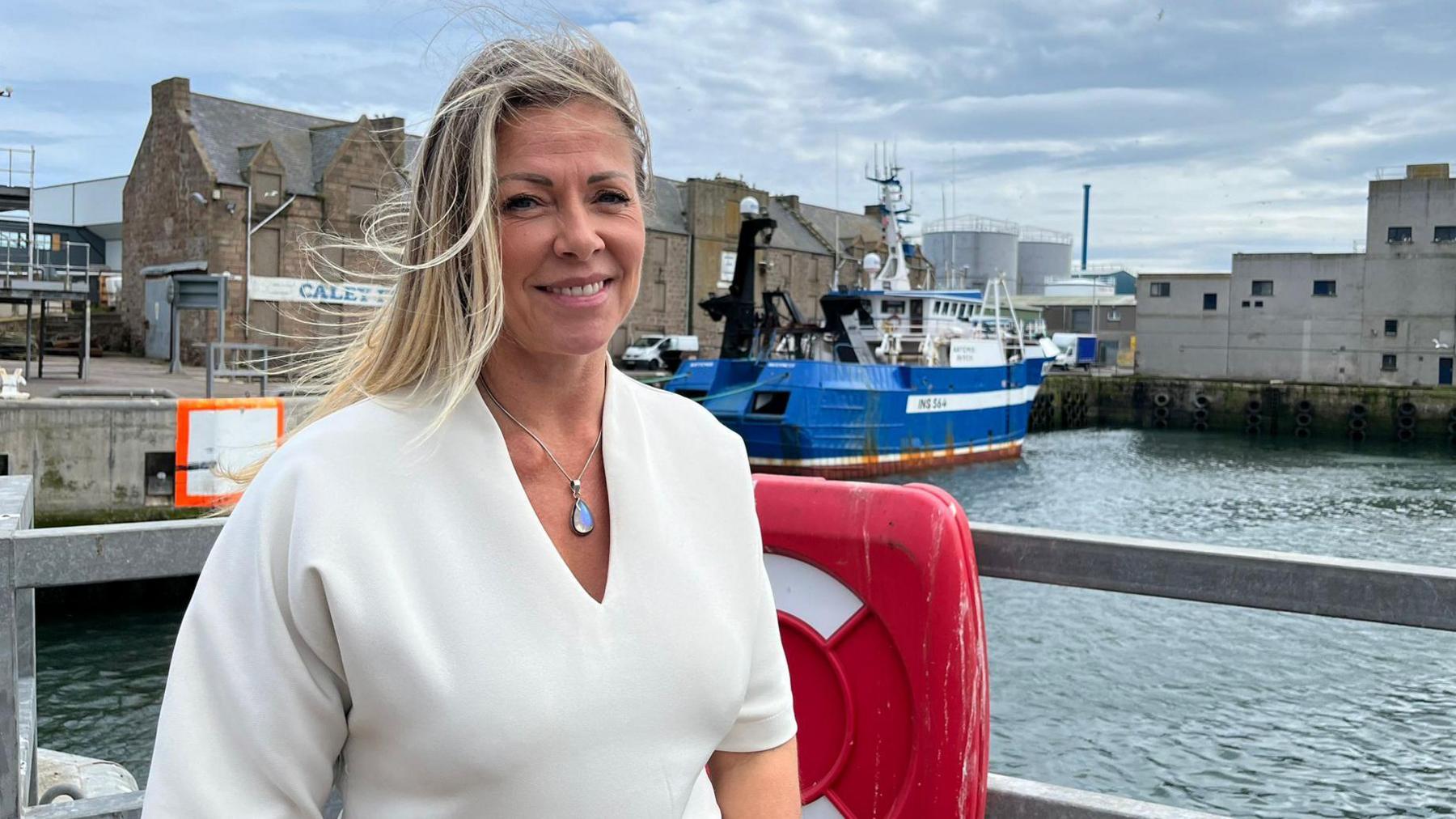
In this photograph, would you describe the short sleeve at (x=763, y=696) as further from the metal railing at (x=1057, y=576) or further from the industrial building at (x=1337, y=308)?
the industrial building at (x=1337, y=308)

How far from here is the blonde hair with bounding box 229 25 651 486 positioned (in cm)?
139

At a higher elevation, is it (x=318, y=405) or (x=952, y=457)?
(x=318, y=405)

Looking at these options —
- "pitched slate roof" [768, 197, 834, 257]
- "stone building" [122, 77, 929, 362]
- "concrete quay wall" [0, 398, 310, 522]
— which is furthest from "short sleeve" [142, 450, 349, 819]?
"pitched slate roof" [768, 197, 834, 257]

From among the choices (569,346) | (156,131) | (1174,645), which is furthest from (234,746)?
(156,131)

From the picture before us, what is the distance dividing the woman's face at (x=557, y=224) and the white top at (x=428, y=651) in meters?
0.14

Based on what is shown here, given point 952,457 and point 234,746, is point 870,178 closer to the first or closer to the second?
point 952,457

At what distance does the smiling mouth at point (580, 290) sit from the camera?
4.77 ft

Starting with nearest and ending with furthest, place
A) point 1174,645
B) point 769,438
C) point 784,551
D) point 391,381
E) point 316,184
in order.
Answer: point 391,381 → point 784,551 → point 1174,645 → point 769,438 → point 316,184

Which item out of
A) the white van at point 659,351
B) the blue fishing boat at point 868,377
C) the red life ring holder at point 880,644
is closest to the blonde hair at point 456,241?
the red life ring holder at point 880,644

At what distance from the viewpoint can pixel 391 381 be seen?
1.43 m

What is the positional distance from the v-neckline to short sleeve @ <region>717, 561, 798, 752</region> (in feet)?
0.82

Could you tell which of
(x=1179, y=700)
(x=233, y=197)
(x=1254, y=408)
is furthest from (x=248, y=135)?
(x=1254, y=408)

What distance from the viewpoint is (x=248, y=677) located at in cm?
123

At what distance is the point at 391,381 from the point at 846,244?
56611mm
